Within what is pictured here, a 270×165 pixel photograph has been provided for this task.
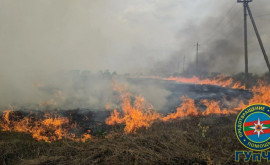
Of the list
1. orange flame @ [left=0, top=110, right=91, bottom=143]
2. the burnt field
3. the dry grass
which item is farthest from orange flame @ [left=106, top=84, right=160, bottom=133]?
the dry grass

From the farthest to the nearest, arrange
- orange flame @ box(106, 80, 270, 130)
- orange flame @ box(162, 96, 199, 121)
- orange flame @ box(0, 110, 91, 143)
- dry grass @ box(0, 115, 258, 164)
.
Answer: orange flame @ box(162, 96, 199, 121)
orange flame @ box(106, 80, 270, 130)
orange flame @ box(0, 110, 91, 143)
dry grass @ box(0, 115, 258, 164)

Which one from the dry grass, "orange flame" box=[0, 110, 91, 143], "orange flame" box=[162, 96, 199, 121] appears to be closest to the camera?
the dry grass

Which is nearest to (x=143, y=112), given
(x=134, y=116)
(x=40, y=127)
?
(x=134, y=116)

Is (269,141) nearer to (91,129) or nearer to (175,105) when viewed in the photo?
(91,129)

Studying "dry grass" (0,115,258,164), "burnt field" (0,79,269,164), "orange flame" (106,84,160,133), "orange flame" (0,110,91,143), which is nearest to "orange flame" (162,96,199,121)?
"burnt field" (0,79,269,164)

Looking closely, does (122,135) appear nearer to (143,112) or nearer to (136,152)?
(136,152)

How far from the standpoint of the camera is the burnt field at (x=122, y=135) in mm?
4746

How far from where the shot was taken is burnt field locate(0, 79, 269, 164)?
15.6 ft

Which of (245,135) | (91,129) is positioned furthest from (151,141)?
(91,129)

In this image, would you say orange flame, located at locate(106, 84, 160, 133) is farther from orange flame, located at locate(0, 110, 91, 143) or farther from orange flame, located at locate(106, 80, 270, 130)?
orange flame, located at locate(0, 110, 91, 143)

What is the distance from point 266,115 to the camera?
4.52 meters

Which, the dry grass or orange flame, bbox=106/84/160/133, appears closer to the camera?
the dry grass

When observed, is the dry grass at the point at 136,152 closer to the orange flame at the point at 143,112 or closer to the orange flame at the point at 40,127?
the orange flame at the point at 40,127

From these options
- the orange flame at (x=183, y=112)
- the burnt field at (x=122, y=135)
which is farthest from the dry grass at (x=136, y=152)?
the orange flame at (x=183, y=112)
